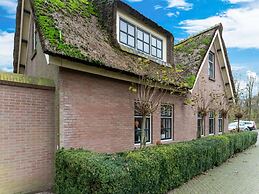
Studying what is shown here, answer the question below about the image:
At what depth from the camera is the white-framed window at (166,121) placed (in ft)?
43.5

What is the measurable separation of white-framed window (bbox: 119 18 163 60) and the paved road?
20.5 feet

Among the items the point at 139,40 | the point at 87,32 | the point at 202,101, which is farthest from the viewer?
the point at 202,101

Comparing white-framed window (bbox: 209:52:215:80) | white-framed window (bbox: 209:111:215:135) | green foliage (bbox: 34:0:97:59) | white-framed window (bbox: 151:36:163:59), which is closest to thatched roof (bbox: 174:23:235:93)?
white-framed window (bbox: 209:52:215:80)

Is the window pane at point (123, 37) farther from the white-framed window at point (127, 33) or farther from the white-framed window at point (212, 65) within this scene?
the white-framed window at point (212, 65)

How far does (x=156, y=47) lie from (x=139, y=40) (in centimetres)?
166

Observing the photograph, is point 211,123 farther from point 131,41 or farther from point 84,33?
point 84,33

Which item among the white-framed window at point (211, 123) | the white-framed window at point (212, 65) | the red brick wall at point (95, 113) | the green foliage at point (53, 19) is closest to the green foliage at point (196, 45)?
the white-framed window at point (212, 65)

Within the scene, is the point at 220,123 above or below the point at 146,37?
below

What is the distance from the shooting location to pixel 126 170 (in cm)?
636

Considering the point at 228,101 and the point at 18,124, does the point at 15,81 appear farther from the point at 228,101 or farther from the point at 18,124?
the point at 228,101

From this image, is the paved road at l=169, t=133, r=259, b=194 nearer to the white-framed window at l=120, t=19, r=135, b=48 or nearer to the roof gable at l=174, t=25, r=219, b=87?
the roof gable at l=174, t=25, r=219, b=87

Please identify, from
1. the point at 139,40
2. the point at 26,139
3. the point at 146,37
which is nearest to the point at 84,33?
the point at 139,40

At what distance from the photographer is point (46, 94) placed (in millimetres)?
8273

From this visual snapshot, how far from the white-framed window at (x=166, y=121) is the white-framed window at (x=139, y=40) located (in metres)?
2.79
